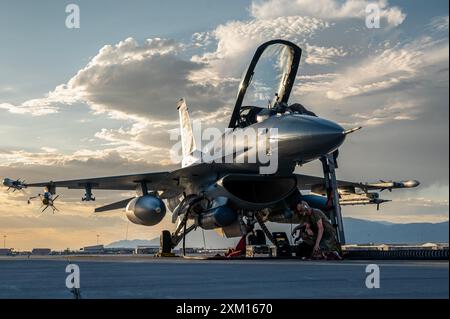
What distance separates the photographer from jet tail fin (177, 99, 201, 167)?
101 feet

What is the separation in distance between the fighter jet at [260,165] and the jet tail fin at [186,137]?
506 cm

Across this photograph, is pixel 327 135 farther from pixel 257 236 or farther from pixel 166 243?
pixel 166 243

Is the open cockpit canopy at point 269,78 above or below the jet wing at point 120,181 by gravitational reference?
above

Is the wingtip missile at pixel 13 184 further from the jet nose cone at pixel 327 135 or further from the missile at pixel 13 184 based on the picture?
the jet nose cone at pixel 327 135

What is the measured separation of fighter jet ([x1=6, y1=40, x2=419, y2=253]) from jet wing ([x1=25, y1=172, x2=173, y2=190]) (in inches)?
13.5

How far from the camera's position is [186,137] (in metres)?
33.7

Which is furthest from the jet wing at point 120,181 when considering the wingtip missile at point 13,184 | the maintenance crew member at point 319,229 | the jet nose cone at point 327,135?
the maintenance crew member at point 319,229

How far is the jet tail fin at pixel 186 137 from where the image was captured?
30.9m

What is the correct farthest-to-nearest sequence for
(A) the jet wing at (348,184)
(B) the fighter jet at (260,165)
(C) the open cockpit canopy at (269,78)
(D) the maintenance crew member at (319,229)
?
(A) the jet wing at (348,184)
(C) the open cockpit canopy at (269,78)
(B) the fighter jet at (260,165)
(D) the maintenance crew member at (319,229)

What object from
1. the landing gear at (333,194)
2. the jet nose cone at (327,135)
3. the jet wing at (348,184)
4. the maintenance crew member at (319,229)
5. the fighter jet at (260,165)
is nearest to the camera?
the maintenance crew member at (319,229)

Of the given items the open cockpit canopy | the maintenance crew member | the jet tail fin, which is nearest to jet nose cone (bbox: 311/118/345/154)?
the maintenance crew member

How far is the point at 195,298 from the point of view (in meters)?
5.89
